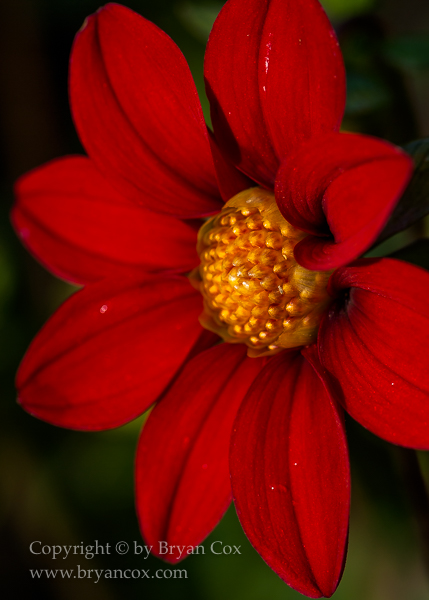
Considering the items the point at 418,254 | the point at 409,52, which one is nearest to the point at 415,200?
the point at 418,254

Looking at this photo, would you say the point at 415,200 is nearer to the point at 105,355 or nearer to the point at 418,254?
the point at 418,254

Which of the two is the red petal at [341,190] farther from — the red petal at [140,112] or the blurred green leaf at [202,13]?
the blurred green leaf at [202,13]

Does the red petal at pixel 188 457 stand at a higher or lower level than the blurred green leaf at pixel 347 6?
lower

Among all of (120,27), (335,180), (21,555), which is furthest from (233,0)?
(21,555)

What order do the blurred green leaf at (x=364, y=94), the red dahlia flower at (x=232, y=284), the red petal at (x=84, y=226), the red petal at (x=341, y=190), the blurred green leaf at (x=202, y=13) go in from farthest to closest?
the blurred green leaf at (x=202, y=13) → the blurred green leaf at (x=364, y=94) → the red petal at (x=84, y=226) → the red dahlia flower at (x=232, y=284) → the red petal at (x=341, y=190)

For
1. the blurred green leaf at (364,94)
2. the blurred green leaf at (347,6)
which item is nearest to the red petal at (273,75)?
the blurred green leaf at (364,94)

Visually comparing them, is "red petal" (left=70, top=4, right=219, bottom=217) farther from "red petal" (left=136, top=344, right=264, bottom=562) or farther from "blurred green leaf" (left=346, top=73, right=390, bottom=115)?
"blurred green leaf" (left=346, top=73, right=390, bottom=115)

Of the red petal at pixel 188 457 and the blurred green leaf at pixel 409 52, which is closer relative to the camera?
the red petal at pixel 188 457

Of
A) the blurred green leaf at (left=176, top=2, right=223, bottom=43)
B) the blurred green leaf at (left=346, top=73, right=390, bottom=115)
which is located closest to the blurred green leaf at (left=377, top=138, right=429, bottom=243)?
the blurred green leaf at (left=346, top=73, right=390, bottom=115)
